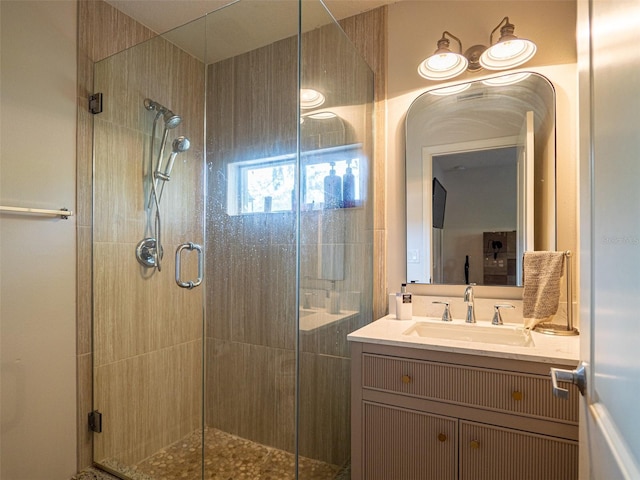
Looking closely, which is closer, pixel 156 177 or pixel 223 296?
pixel 223 296

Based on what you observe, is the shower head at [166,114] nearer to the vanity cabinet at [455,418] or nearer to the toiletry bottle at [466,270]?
the vanity cabinet at [455,418]

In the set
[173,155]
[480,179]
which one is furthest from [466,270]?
[173,155]

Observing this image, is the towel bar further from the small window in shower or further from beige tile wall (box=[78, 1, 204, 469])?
beige tile wall (box=[78, 1, 204, 469])

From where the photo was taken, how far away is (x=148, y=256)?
201 centimetres

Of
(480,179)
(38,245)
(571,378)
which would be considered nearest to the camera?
(571,378)

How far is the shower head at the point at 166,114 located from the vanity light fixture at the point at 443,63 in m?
1.35

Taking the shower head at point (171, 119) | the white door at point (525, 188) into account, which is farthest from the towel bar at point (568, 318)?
the shower head at point (171, 119)

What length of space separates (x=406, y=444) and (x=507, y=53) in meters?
1.80

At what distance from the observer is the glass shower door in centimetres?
189

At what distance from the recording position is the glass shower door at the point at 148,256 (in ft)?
6.20

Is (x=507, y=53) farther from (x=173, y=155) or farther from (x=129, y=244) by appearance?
(x=129, y=244)

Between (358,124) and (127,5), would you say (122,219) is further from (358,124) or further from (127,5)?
(358,124)

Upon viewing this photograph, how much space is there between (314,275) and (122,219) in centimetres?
114

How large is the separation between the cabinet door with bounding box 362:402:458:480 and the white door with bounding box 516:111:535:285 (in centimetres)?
80
